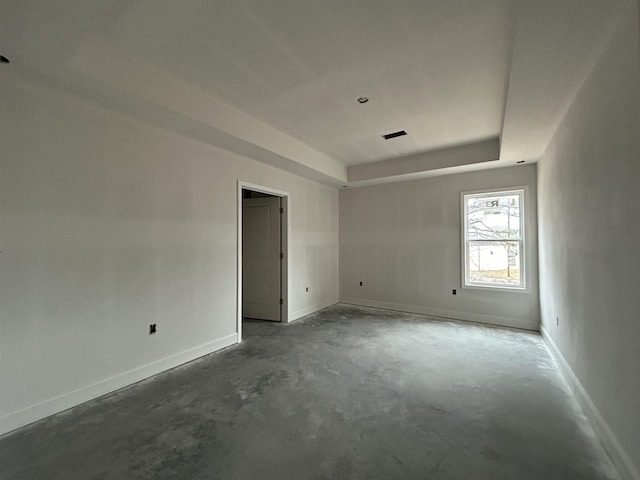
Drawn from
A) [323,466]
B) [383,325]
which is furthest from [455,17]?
[383,325]

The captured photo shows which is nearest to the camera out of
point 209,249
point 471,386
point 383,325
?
point 471,386

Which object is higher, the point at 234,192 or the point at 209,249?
the point at 234,192

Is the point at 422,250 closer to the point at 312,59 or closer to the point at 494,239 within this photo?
the point at 494,239

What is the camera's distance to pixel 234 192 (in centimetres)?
405

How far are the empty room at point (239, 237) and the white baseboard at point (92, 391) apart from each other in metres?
0.02

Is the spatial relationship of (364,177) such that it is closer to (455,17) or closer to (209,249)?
(209,249)

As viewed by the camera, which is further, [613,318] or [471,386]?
[471,386]

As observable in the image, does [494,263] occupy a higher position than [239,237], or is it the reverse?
[239,237]

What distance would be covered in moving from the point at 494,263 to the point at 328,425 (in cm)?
411

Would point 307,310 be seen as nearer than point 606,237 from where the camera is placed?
No

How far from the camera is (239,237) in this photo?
4.13 metres

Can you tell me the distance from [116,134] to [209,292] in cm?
196

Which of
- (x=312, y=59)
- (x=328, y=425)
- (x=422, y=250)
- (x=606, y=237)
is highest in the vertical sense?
(x=312, y=59)

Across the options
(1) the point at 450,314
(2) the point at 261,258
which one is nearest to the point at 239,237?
(2) the point at 261,258
